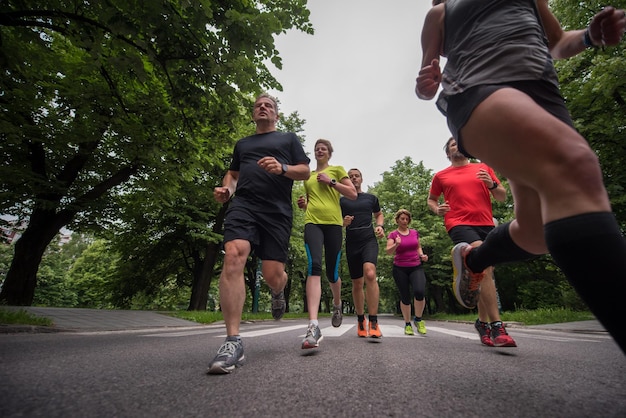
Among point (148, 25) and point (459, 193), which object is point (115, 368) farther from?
point (148, 25)

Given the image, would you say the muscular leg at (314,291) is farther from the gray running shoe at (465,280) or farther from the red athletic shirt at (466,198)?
the red athletic shirt at (466,198)

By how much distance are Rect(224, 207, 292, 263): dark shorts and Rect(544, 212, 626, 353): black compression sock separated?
218 centimetres

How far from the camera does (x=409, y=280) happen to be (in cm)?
626

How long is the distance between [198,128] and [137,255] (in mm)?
14592

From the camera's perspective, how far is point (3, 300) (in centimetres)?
954

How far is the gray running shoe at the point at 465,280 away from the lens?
91.7 inches

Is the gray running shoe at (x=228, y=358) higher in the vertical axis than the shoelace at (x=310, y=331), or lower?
lower

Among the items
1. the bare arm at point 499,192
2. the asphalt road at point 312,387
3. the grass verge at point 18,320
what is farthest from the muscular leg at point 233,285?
the grass verge at point 18,320

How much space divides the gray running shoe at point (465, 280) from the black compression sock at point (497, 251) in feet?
0.32

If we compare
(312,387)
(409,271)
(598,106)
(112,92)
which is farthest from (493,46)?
(598,106)

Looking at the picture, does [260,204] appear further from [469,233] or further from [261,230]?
[469,233]

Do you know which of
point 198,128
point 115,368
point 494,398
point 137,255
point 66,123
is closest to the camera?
point 494,398

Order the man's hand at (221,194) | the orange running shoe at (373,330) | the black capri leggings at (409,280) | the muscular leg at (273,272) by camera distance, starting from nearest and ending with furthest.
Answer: the man's hand at (221,194), the muscular leg at (273,272), the orange running shoe at (373,330), the black capri leggings at (409,280)

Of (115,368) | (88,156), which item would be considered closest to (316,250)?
(115,368)
